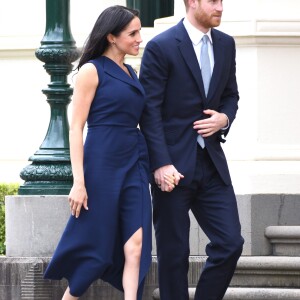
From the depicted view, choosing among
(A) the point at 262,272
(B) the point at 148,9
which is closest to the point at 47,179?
(A) the point at 262,272

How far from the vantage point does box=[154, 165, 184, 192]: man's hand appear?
342 inches

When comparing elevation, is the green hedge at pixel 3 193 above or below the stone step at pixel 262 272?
below

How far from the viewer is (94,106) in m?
8.66

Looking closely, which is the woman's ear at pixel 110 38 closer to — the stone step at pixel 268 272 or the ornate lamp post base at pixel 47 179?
the ornate lamp post base at pixel 47 179

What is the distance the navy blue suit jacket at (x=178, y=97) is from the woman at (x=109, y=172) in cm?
10

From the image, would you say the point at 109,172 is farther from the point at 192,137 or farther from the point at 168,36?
the point at 168,36

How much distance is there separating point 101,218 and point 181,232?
0.56 meters

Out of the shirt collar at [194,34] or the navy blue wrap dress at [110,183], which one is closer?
the navy blue wrap dress at [110,183]

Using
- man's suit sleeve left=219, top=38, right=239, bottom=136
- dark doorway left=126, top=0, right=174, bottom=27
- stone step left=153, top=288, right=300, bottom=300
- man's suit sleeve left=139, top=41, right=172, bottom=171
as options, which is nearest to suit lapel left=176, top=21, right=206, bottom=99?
man's suit sleeve left=139, top=41, right=172, bottom=171

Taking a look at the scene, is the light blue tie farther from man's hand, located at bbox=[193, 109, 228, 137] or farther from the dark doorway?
the dark doorway

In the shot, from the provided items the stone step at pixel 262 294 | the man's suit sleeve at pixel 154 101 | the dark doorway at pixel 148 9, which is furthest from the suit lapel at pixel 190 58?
the dark doorway at pixel 148 9

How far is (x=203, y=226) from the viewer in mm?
8969

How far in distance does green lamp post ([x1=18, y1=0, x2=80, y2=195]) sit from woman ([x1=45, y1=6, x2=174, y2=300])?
180 cm

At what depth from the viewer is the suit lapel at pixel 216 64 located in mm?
8883
